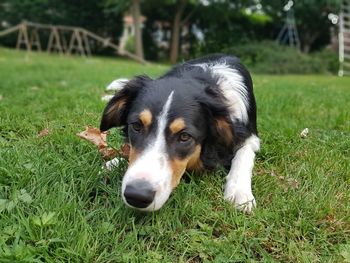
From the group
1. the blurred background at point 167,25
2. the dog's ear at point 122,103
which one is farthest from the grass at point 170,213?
the blurred background at point 167,25

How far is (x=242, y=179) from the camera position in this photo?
317 cm

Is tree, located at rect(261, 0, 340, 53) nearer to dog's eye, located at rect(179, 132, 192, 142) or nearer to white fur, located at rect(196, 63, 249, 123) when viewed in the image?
white fur, located at rect(196, 63, 249, 123)

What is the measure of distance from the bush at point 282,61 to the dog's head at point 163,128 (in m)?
16.9

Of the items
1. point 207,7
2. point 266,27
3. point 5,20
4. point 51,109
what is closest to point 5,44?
point 5,20

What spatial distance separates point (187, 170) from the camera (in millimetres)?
3197

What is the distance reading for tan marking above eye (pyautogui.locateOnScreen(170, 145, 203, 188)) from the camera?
109 inches

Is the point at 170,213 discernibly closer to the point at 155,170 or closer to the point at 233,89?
the point at 155,170

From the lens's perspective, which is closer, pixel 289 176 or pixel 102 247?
pixel 102 247

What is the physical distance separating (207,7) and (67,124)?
22.9 meters

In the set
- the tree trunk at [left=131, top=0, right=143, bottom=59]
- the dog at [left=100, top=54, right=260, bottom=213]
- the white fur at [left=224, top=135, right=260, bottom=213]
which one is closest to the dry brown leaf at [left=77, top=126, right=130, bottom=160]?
the dog at [left=100, top=54, right=260, bottom=213]

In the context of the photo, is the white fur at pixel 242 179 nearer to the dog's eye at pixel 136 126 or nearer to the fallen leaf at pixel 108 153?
the dog's eye at pixel 136 126

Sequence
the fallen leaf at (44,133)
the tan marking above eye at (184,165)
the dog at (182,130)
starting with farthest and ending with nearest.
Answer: the fallen leaf at (44,133)
the tan marking above eye at (184,165)
the dog at (182,130)

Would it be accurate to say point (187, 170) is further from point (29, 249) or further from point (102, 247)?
point (29, 249)

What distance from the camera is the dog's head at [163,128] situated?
254 cm
